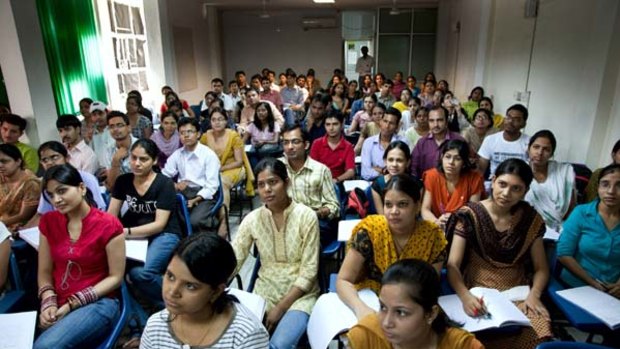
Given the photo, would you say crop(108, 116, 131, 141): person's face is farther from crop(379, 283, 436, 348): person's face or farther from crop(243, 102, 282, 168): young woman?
crop(379, 283, 436, 348): person's face

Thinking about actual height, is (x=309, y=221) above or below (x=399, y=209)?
below

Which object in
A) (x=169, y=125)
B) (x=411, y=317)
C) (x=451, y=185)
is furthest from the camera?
(x=169, y=125)

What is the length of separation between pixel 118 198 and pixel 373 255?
6.19 ft

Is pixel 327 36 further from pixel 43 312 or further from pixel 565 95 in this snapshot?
pixel 43 312

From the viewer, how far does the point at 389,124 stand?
12.3 ft

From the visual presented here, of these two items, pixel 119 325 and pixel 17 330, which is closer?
pixel 17 330

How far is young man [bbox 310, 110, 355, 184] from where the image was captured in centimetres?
377

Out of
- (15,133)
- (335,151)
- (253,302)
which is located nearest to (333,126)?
(335,151)

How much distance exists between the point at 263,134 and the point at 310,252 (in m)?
3.43

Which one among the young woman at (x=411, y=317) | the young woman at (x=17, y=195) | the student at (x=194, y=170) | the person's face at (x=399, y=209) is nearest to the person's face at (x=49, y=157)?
the young woman at (x=17, y=195)

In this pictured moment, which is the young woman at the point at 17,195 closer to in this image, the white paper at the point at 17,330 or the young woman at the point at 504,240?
the white paper at the point at 17,330

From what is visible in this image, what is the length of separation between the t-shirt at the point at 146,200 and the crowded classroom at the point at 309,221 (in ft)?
0.05

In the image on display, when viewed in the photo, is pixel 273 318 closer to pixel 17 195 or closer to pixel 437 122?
pixel 17 195

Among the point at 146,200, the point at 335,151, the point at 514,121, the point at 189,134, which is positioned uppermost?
the point at 514,121
